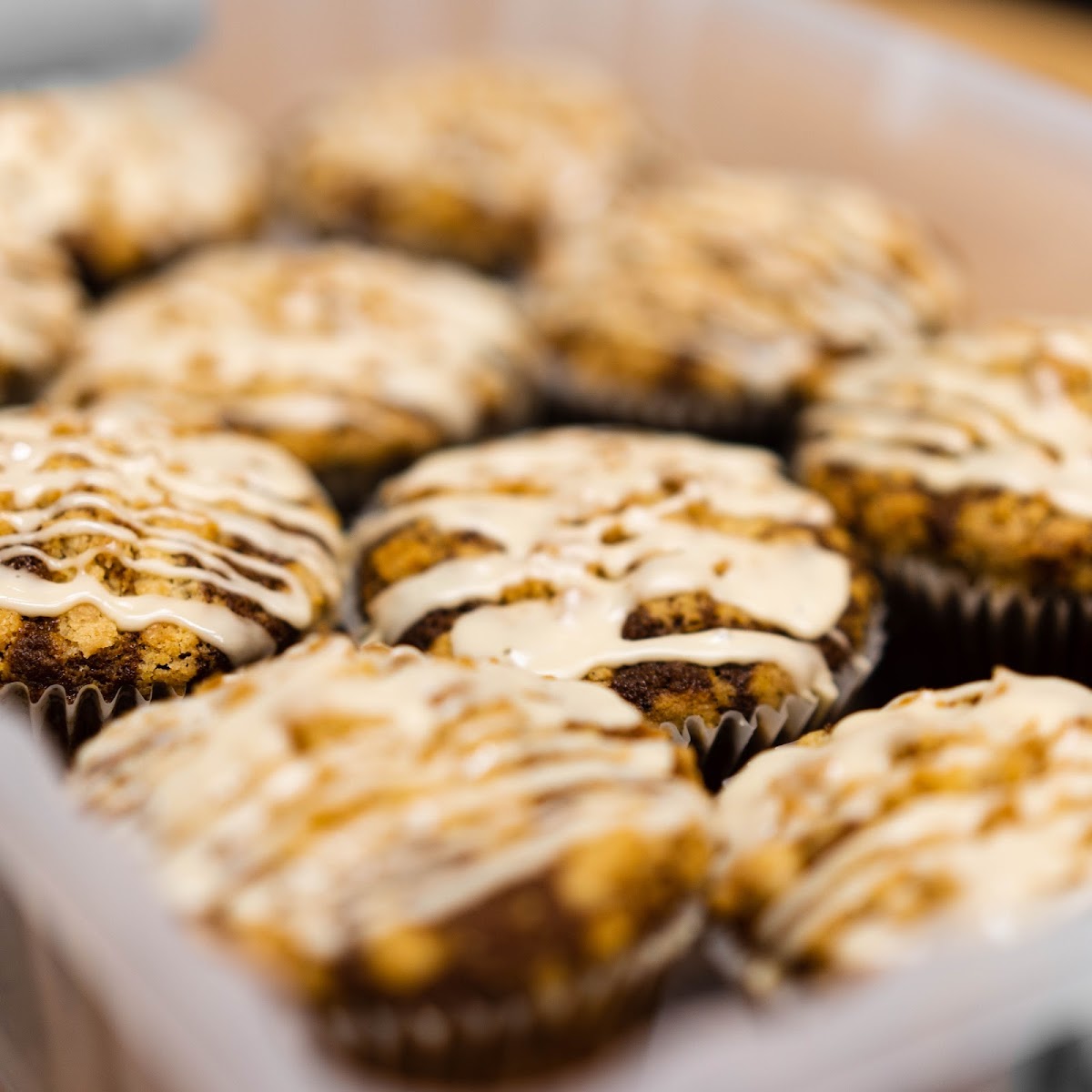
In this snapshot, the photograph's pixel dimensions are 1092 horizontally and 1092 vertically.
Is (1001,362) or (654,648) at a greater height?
(1001,362)

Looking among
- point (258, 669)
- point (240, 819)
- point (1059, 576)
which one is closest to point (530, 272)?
point (1059, 576)

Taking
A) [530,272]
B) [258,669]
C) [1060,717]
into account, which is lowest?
[530,272]

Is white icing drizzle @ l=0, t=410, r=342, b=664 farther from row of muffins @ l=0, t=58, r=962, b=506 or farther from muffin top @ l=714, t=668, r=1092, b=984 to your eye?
muffin top @ l=714, t=668, r=1092, b=984

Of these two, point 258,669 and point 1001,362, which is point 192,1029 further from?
point 1001,362

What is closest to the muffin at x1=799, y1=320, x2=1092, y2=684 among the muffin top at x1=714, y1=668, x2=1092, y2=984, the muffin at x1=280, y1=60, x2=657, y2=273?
the muffin top at x1=714, y1=668, x2=1092, y2=984

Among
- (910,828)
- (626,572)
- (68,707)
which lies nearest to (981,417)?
(626,572)

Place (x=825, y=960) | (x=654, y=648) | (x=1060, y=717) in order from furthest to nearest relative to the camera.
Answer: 1. (x=654, y=648)
2. (x=1060, y=717)
3. (x=825, y=960)
